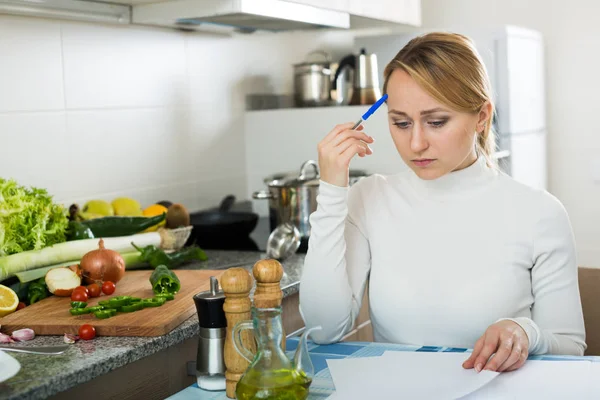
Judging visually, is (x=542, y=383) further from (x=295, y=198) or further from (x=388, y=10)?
(x=388, y=10)

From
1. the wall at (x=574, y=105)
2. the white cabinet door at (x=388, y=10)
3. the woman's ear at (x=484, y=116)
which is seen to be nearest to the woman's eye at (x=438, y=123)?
the woman's ear at (x=484, y=116)

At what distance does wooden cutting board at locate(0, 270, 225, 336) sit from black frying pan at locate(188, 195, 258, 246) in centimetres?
70

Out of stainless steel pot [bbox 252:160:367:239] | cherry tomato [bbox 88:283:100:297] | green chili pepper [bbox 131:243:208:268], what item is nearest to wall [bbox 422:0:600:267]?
stainless steel pot [bbox 252:160:367:239]

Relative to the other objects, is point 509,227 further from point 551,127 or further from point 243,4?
point 551,127

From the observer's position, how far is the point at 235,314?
128 cm

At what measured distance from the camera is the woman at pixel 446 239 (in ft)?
5.23

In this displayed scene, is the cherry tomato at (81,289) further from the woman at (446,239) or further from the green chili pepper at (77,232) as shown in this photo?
the woman at (446,239)

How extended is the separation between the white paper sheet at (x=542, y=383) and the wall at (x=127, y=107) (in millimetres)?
1402

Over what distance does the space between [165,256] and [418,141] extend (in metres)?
0.83

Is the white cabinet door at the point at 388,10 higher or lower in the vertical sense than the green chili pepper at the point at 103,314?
higher

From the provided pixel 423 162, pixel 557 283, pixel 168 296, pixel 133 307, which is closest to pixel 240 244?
pixel 168 296

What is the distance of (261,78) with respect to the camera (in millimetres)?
3316

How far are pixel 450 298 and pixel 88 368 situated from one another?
0.70 meters

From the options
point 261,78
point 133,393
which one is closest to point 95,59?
point 261,78
